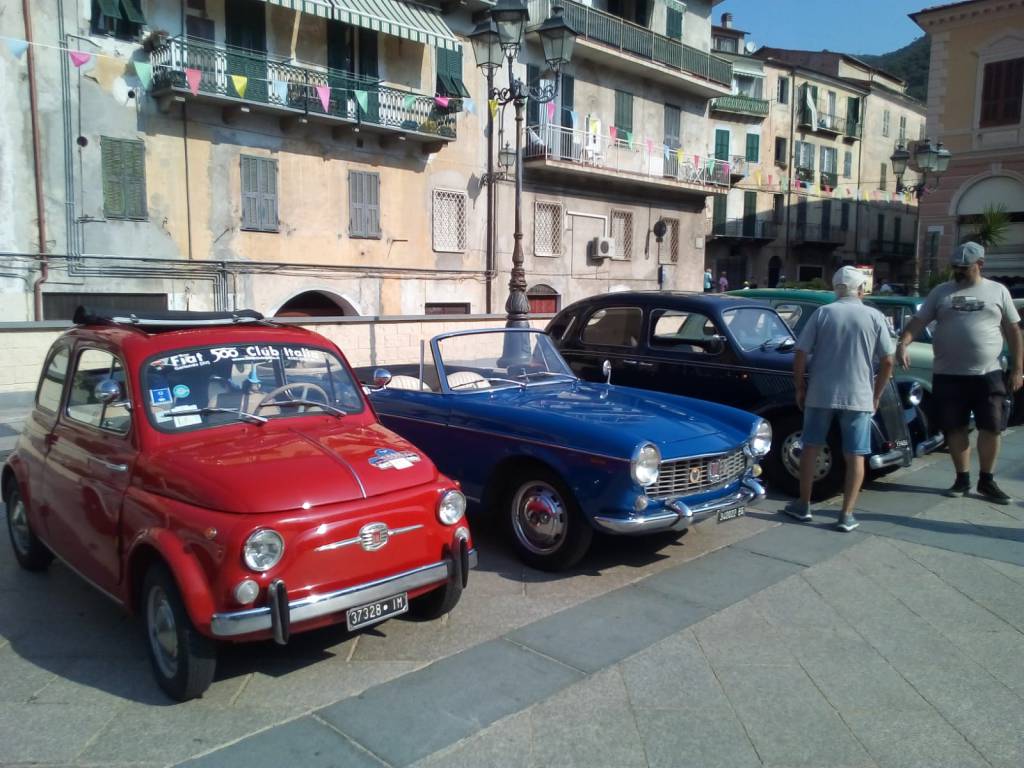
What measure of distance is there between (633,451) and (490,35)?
997 centimetres

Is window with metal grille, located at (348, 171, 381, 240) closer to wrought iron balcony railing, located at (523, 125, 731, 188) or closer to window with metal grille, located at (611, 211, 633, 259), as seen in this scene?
wrought iron balcony railing, located at (523, 125, 731, 188)

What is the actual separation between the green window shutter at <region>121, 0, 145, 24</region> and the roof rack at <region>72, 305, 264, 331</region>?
14.2 meters

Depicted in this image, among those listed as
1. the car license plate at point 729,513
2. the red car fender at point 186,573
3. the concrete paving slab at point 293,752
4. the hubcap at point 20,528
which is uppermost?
the red car fender at point 186,573

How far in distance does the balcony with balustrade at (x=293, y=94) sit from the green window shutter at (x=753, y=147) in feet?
69.2

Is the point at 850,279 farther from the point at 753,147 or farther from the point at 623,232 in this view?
the point at 753,147

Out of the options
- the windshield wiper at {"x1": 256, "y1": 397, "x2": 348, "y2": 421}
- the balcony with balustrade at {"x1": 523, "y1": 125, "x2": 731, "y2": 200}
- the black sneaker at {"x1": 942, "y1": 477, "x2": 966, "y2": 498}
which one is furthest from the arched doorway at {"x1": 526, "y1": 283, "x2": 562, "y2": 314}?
the windshield wiper at {"x1": 256, "y1": 397, "x2": 348, "y2": 421}

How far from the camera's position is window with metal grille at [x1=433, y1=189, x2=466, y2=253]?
72.8ft

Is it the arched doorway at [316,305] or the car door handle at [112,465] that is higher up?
the arched doorway at [316,305]

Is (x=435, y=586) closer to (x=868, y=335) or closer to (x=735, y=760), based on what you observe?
(x=735, y=760)

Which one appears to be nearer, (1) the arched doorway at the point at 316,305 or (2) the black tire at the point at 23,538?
(2) the black tire at the point at 23,538

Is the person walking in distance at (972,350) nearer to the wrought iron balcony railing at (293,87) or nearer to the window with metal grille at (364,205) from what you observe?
the wrought iron balcony railing at (293,87)

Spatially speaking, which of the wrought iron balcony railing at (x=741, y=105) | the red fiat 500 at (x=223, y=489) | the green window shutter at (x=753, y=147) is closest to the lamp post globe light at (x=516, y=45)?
the red fiat 500 at (x=223, y=489)

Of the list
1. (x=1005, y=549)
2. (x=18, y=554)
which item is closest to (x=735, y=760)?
(x=1005, y=549)

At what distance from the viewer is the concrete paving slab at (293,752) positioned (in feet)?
10.3
